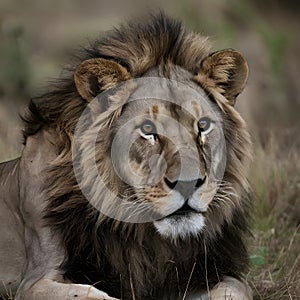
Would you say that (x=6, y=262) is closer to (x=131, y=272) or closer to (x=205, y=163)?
(x=131, y=272)

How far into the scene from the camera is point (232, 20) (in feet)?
55.3

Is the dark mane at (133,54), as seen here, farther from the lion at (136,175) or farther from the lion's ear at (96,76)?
the lion's ear at (96,76)

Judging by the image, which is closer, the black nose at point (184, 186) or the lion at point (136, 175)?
the black nose at point (184, 186)

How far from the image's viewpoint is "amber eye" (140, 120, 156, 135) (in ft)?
13.4

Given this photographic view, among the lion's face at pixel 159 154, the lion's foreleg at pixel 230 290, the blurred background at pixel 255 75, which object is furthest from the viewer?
the blurred background at pixel 255 75

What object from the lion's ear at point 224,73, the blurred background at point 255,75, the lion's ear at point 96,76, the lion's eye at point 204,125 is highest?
the lion's ear at point 224,73

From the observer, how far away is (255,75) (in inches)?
509

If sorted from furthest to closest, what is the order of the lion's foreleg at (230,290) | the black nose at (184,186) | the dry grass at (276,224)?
the dry grass at (276,224)
the lion's foreleg at (230,290)
the black nose at (184,186)

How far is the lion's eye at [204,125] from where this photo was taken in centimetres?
415

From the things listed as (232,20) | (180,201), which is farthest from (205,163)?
(232,20)

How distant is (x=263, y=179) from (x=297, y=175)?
0.34 m

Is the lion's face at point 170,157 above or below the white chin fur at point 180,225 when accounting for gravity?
above

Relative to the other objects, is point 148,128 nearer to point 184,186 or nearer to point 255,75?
point 184,186

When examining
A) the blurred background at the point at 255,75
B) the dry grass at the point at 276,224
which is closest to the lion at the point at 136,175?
the blurred background at the point at 255,75
